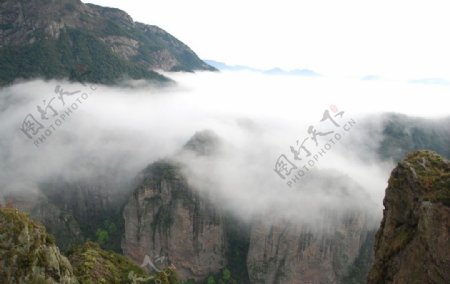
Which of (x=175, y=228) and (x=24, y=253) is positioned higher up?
(x=24, y=253)

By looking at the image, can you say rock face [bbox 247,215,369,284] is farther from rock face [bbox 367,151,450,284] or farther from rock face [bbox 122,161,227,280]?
Result: rock face [bbox 367,151,450,284]

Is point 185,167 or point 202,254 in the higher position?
point 185,167

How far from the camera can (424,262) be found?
107 ft

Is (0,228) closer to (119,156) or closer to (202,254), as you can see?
(202,254)

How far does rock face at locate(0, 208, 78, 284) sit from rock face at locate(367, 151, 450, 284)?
27264 mm

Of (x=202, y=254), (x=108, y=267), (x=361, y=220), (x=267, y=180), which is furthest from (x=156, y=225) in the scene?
(x=108, y=267)

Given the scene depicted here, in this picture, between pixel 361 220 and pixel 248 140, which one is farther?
pixel 248 140

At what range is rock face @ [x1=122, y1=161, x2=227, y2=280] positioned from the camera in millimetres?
139375

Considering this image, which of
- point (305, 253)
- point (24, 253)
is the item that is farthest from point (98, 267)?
point (305, 253)

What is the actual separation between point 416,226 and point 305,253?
101772 millimetres

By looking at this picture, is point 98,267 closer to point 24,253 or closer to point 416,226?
point 24,253

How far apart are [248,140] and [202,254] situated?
73.1m

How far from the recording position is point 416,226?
3516cm

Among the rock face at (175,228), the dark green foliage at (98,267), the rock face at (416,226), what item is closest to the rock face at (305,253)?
the rock face at (175,228)
